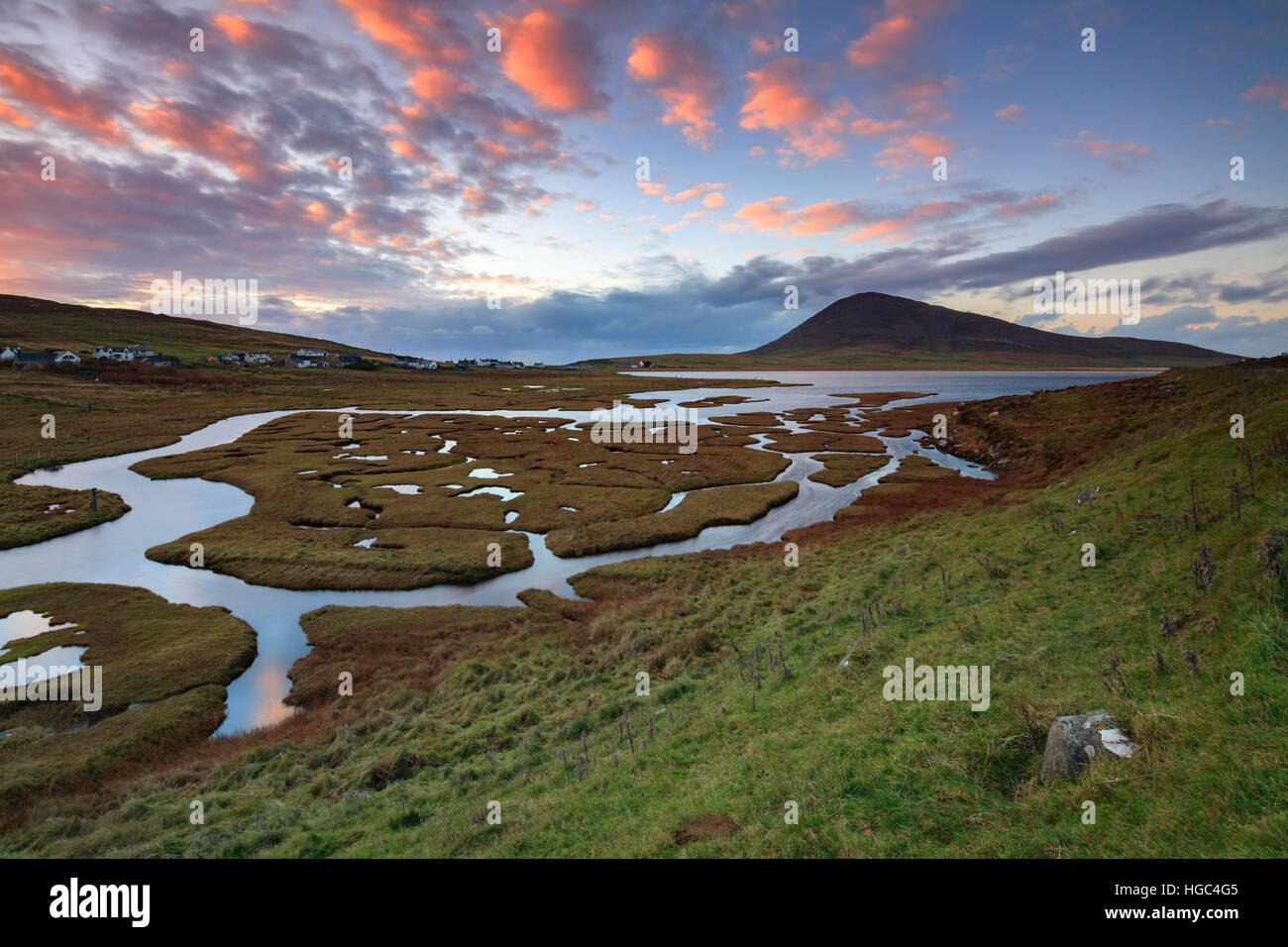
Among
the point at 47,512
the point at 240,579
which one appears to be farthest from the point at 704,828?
the point at 47,512

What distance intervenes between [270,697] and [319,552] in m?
17.7

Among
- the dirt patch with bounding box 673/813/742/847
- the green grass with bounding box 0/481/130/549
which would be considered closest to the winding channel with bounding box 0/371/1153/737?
the green grass with bounding box 0/481/130/549

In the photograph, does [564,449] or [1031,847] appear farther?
[564,449]

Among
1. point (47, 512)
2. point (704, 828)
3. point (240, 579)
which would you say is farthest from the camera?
point (47, 512)

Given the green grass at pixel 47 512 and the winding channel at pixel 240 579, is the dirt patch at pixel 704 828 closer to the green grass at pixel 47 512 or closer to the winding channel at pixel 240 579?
the winding channel at pixel 240 579

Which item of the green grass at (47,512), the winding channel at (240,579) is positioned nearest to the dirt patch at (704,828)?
the winding channel at (240,579)

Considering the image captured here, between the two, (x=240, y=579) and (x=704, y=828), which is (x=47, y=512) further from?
(x=704, y=828)

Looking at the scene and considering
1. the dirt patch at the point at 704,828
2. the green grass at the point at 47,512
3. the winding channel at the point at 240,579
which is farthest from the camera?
the green grass at the point at 47,512

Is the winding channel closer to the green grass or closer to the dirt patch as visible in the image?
the green grass
